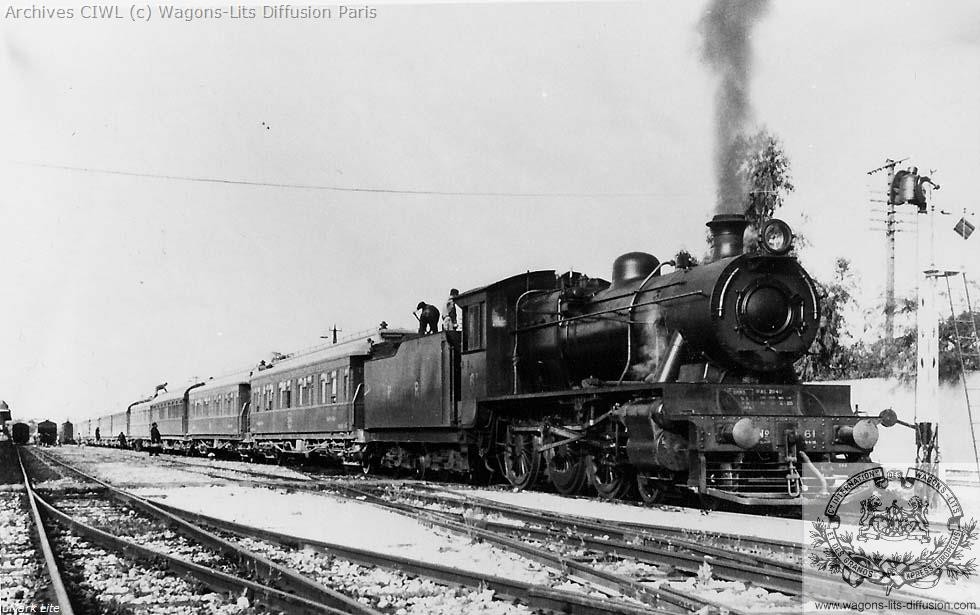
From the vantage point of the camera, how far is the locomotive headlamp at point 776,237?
9688 mm

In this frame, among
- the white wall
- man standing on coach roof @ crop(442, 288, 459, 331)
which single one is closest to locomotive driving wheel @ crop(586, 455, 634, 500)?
man standing on coach roof @ crop(442, 288, 459, 331)

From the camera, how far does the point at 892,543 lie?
7.23m

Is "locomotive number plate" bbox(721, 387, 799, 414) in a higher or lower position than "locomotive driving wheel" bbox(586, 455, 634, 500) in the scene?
higher

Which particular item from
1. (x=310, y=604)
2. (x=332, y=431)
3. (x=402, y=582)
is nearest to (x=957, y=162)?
(x=402, y=582)

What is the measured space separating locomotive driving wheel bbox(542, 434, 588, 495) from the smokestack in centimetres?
320

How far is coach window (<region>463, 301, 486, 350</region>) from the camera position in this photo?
13180 mm

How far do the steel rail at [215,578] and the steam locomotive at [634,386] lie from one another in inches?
188

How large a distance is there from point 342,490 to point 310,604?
8.26m

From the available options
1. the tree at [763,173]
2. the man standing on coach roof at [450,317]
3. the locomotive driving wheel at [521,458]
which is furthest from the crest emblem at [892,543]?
the man standing on coach roof at [450,317]

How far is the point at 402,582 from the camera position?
6121mm

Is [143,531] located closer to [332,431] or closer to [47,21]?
[47,21]

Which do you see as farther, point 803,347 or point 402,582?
point 803,347

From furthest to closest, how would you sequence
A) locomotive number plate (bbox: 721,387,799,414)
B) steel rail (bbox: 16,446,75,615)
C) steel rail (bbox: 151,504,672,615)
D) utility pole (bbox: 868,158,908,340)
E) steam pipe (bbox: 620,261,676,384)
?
utility pole (bbox: 868,158,908,340) → steam pipe (bbox: 620,261,676,384) → locomotive number plate (bbox: 721,387,799,414) → steel rail (bbox: 16,446,75,615) → steel rail (bbox: 151,504,672,615)

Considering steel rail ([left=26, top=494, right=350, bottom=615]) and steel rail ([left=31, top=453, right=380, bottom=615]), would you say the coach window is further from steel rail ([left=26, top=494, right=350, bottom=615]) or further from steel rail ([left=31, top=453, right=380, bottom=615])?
steel rail ([left=26, top=494, right=350, bottom=615])
